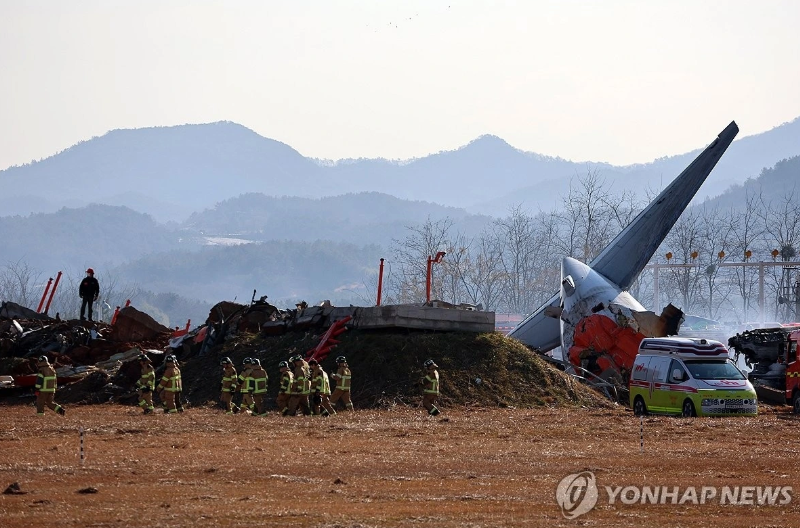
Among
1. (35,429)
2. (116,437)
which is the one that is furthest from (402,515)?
(35,429)

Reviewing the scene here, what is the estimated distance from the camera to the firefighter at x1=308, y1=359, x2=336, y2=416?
29.5 m

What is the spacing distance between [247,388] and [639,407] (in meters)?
10.3

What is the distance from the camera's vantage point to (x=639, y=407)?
3241 centimetres

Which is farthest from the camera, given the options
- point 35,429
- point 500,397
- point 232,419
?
point 500,397

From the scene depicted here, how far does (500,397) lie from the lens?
110 ft

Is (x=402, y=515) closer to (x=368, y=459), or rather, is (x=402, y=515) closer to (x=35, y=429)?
(x=368, y=459)

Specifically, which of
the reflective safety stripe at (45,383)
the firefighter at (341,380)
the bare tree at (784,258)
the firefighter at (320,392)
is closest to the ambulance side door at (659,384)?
the firefighter at (341,380)

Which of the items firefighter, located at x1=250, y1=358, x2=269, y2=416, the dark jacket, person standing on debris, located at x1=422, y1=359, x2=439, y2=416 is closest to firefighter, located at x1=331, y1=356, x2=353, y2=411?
firefighter, located at x1=250, y1=358, x2=269, y2=416

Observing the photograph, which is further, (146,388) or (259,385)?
(146,388)

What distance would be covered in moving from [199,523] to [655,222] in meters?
37.2

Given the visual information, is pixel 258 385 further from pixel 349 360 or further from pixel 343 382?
pixel 349 360

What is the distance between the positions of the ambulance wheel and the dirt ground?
6.97ft

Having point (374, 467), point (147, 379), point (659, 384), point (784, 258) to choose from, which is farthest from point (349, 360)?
point (784, 258)

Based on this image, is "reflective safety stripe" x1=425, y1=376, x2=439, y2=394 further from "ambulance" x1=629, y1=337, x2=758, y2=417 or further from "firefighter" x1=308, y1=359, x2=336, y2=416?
"ambulance" x1=629, y1=337, x2=758, y2=417
